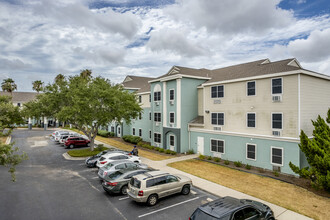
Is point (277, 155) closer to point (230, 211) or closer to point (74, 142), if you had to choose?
point (230, 211)

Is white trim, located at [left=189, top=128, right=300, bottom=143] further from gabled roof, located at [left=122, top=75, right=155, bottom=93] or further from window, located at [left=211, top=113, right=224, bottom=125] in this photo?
gabled roof, located at [left=122, top=75, right=155, bottom=93]

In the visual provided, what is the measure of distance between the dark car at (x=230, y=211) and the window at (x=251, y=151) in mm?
10232

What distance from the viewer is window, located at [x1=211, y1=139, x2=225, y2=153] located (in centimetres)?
2166

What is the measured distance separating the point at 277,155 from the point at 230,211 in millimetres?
11539

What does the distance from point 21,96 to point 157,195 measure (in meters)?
74.5

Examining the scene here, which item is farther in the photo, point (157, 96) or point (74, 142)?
point (74, 142)

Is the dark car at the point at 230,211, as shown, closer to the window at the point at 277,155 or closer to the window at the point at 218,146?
the window at the point at 277,155

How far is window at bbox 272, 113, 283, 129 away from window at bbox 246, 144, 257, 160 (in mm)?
2629

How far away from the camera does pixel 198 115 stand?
2662 centimetres

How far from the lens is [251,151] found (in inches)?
751

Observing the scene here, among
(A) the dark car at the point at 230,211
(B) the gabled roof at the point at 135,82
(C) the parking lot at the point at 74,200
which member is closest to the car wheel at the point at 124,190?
(C) the parking lot at the point at 74,200

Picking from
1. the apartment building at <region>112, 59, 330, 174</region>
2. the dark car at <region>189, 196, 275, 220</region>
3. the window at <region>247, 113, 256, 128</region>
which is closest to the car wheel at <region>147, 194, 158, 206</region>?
the dark car at <region>189, 196, 275, 220</region>

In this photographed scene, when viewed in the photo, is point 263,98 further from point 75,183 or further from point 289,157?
point 75,183

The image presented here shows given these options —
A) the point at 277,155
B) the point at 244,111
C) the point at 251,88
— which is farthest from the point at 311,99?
the point at 277,155
